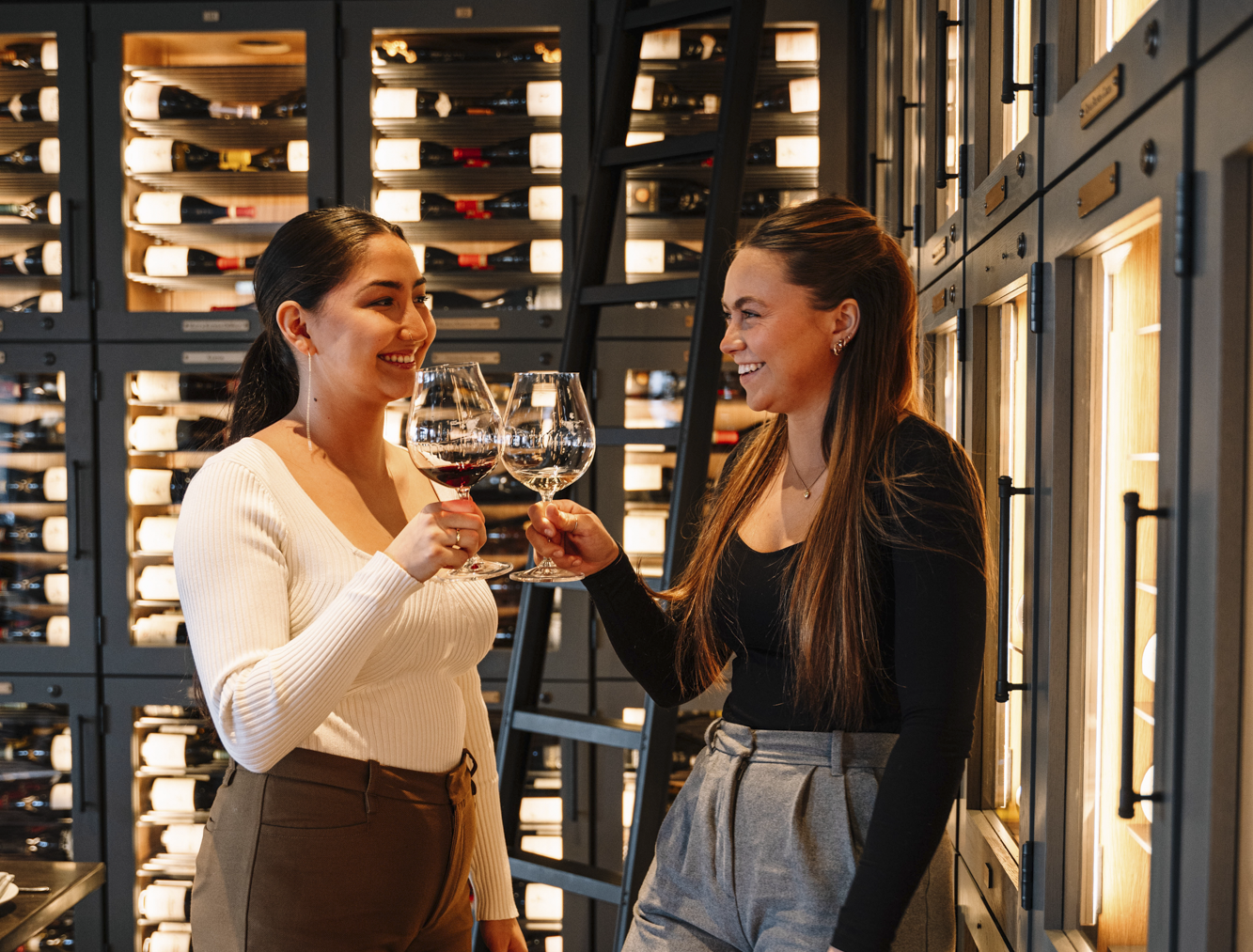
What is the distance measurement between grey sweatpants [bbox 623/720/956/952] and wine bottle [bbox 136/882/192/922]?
250 cm

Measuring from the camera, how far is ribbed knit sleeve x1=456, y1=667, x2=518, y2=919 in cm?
143

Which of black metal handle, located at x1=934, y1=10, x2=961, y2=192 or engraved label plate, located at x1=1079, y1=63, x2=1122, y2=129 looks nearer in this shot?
engraved label plate, located at x1=1079, y1=63, x2=1122, y2=129

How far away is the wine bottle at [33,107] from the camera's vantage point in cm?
313

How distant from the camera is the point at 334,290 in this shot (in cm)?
131

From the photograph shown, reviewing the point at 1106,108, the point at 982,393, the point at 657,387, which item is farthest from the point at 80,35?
the point at 1106,108

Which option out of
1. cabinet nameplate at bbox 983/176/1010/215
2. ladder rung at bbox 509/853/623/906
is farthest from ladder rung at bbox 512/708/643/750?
cabinet nameplate at bbox 983/176/1010/215

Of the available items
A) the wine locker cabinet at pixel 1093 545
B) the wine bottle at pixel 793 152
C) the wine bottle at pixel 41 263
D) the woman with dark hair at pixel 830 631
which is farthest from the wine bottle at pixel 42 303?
the wine locker cabinet at pixel 1093 545

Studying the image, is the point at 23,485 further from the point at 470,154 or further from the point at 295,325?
the point at 295,325

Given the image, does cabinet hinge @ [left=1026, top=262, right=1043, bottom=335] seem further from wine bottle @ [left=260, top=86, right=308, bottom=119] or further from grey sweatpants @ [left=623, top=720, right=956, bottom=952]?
wine bottle @ [left=260, top=86, right=308, bottom=119]

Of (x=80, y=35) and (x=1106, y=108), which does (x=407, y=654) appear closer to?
(x=1106, y=108)

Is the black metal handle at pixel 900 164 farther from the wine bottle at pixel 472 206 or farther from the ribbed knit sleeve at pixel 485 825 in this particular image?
the ribbed knit sleeve at pixel 485 825

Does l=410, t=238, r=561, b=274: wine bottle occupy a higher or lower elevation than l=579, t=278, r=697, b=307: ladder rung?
higher

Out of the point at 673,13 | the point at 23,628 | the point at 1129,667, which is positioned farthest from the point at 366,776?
the point at 23,628

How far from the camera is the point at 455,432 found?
3.73ft
